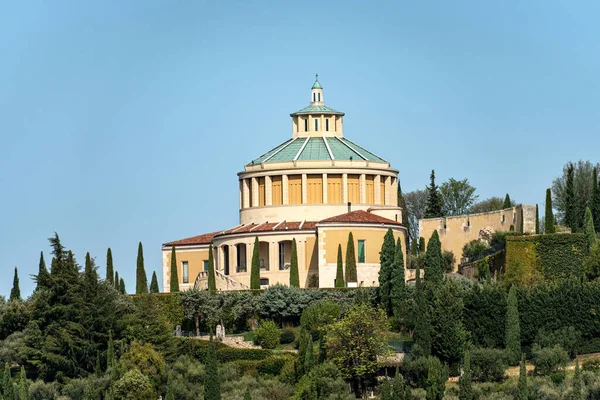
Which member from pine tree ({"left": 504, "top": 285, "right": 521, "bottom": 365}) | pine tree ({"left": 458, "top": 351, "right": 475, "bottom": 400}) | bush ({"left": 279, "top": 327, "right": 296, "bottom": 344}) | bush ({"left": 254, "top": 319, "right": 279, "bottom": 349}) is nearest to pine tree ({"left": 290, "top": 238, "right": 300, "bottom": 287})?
bush ({"left": 279, "top": 327, "right": 296, "bottom": 344})

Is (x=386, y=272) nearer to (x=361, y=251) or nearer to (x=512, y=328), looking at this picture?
(x=361, y=251)

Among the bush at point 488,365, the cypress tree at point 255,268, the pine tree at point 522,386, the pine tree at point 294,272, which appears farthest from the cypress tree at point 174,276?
the pine tree at point 522,386

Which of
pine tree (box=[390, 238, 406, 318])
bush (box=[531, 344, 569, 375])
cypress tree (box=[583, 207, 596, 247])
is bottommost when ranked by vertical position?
bush (box=[531, 344, 569, 375])

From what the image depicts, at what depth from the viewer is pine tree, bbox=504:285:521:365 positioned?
85812mm

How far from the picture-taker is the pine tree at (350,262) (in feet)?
332

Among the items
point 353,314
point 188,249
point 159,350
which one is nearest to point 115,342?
point 159,350

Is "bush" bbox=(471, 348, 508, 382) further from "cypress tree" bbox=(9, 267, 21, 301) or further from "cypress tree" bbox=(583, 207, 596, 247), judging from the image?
"cypress tree" bbox=(9, 267, 21, 301)

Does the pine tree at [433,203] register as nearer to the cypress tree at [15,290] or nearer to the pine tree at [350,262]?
the pine tree at [350,262]

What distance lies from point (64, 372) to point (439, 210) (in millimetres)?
33648

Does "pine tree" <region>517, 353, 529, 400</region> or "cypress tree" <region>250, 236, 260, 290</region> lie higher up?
"cypress tree" <region>250, 236, 260, 290</region>

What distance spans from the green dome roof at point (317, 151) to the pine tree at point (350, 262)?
394 inches

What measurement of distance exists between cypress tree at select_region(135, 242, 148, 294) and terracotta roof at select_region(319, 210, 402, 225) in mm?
10171

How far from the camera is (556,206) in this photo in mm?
119750

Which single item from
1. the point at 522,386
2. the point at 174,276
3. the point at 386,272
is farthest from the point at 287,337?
the point at 522,386
